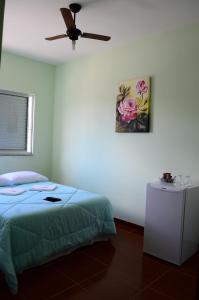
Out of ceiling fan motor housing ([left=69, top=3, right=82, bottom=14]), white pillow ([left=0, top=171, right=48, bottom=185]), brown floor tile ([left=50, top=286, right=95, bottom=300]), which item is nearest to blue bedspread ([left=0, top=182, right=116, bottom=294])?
brown floor tile ([left=50, top=286, right=95, bottom=300])

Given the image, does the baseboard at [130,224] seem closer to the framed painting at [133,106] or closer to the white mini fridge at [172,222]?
the white mini fridge at [172,222]

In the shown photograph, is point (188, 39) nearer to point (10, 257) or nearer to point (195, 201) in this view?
point (195, 201)

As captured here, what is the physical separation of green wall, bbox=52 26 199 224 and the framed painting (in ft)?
0.29

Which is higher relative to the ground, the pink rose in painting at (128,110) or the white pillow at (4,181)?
the pink rose in painting at (128,110)

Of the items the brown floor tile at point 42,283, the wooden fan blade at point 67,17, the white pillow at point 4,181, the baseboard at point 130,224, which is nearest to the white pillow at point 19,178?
the white pillow at point 4,181

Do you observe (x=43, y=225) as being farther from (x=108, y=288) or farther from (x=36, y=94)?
(x=36, y=94)

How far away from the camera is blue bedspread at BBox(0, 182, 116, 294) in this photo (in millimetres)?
2031

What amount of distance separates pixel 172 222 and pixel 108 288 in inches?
36.2

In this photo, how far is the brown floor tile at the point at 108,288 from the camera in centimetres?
194

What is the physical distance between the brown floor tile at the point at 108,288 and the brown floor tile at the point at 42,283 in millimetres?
174

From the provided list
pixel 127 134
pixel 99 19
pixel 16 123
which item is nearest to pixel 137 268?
pixel 127 134

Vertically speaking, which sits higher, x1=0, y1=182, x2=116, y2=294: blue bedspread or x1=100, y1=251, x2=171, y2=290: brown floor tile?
x1=0, y1=182, x2=116, y2=294: blue bedspread

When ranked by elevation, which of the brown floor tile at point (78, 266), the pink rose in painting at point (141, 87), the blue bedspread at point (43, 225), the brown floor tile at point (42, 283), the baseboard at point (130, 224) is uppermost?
the pink rose in painting at point (141, 87)

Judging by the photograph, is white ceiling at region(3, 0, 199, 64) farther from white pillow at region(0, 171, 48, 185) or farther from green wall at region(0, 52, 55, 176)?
white pillow at region(0, 171, 48, 185)
